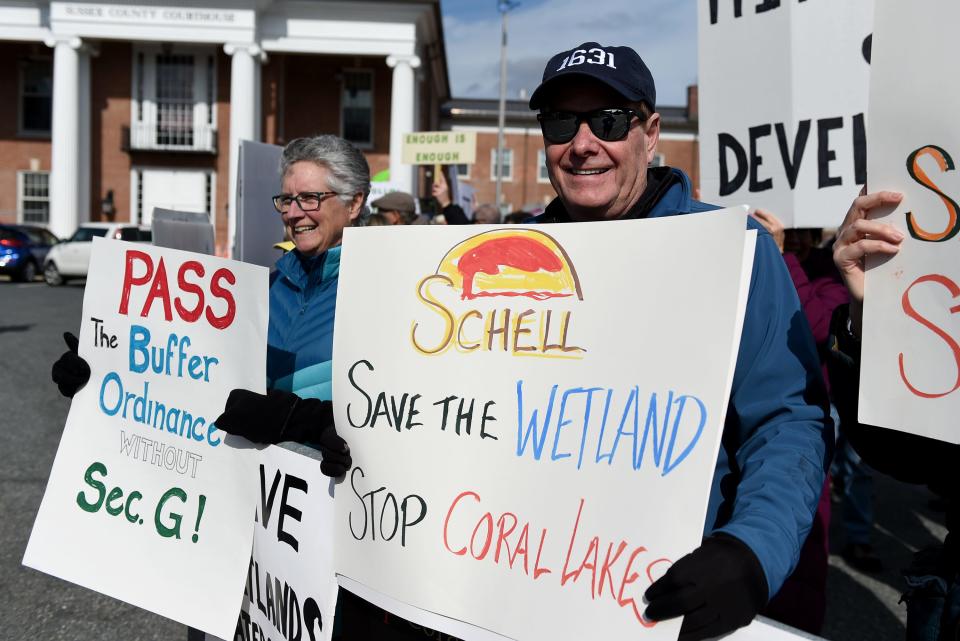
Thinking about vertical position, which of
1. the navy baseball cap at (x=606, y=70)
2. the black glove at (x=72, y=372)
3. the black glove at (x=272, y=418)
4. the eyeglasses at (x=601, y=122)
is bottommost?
the black glove at (x=272, y=418)

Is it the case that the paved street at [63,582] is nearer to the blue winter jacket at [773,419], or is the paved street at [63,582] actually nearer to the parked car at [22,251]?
the blue winter jacket at [773,419]

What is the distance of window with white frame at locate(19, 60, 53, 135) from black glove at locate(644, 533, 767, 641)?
3161 cm

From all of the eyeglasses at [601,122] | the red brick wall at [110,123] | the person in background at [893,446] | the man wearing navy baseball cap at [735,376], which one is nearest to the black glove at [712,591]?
the man wearing navy baseball cap at [735,376]

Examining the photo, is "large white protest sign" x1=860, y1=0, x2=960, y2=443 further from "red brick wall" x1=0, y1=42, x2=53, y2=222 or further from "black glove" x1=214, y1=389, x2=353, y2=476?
"red brick wall" x1=0, y1=42, x2=53, y2=222

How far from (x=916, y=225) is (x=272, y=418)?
1345 mm

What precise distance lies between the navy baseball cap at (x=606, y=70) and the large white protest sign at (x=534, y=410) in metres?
0.39

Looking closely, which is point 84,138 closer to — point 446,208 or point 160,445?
point 446,208

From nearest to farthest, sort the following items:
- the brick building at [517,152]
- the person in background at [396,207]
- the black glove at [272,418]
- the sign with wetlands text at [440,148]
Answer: the black glove at [272,418] → the person in background at [396,207] → the sign with wetlands text at [440,148] → the brick building at [517,152]

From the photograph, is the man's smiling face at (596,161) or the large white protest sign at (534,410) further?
the man's smiling face at (596,161)

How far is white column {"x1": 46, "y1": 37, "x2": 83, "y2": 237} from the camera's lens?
2486cm

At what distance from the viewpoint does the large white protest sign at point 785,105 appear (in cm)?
304

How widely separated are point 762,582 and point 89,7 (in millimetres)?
28077

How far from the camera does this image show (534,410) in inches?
55.1

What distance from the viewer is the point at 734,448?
4.90 ft
